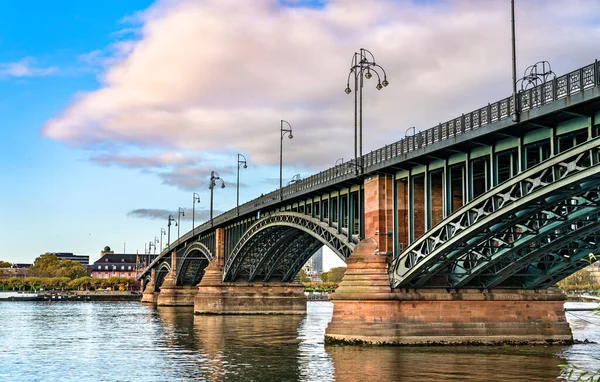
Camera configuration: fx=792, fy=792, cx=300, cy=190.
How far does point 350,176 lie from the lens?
50469mm

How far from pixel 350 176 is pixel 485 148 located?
13950mm

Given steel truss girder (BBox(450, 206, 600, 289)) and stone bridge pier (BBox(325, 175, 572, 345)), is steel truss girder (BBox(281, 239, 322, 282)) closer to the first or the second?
stone bridge pier (BBox(325, 175, 572, 345))

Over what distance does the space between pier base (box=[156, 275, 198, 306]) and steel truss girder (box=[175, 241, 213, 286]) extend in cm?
86

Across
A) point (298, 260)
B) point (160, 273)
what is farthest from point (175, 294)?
point (298, 260)

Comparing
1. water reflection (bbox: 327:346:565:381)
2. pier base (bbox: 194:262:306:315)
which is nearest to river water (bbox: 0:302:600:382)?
water reflection (bbox: 327:346:565:381)

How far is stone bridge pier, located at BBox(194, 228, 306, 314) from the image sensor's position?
90.6 meters

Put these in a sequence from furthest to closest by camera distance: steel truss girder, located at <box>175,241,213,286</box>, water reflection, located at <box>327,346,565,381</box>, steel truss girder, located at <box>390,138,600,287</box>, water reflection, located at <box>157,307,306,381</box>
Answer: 1. steel truss girder, located at <box>175,241,213,286</box>
2. water reflection, located at <box>157,307,306,381</box>
3. water reflection, located at <box>327,346,565,381</box>
4. steel truss girder, located at <box>390,138,600,287</box>

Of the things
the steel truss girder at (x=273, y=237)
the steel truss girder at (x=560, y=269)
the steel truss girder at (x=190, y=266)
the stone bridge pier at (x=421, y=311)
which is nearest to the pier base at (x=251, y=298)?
the steel truss girder at (x=273, y=237)

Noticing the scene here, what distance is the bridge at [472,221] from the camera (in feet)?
106

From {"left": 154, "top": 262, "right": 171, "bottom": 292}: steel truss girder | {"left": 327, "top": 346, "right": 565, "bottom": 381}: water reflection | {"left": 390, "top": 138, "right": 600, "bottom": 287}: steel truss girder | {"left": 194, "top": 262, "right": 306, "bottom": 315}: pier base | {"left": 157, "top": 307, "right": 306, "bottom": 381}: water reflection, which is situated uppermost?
{"left": 390, "top": 138, "right": 600, "bottom": 287}: steel truss girder

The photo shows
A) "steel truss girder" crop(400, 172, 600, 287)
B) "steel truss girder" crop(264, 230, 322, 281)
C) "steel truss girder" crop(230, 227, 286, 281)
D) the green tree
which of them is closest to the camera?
"steel truss girder" crop(400, 172, 600, 287)

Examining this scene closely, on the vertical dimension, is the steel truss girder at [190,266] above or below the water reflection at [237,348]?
above

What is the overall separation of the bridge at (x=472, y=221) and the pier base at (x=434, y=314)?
0.06 meters

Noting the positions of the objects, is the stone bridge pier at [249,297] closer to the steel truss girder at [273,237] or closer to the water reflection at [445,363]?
the steel truss girder at [273,237]
